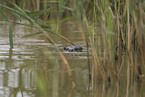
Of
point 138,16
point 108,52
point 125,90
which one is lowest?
point 125,90

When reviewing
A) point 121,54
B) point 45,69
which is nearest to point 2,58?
point 45,69

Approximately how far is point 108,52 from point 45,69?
751 mm

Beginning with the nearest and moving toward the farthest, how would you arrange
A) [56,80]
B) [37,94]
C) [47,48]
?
1. [37,94]
2. [56,80]
3. [47,48]

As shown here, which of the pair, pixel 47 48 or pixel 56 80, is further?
pixel 47 48

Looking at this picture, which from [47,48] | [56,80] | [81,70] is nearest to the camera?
[56,80]

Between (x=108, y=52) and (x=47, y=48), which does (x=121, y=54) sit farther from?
(x=108, y=52)

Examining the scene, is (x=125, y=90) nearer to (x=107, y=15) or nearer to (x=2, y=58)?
(x=107, y=15)

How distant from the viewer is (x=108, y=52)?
2.41 metres

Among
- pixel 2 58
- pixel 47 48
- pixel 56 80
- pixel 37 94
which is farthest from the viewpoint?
pixel 47 48

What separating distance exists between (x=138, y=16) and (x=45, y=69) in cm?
100

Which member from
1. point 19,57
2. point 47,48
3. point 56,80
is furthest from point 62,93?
point 47,48

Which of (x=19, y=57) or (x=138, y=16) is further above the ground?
(x=138, y=16)

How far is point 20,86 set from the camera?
243cm

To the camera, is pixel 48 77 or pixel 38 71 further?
pixel 38 71
